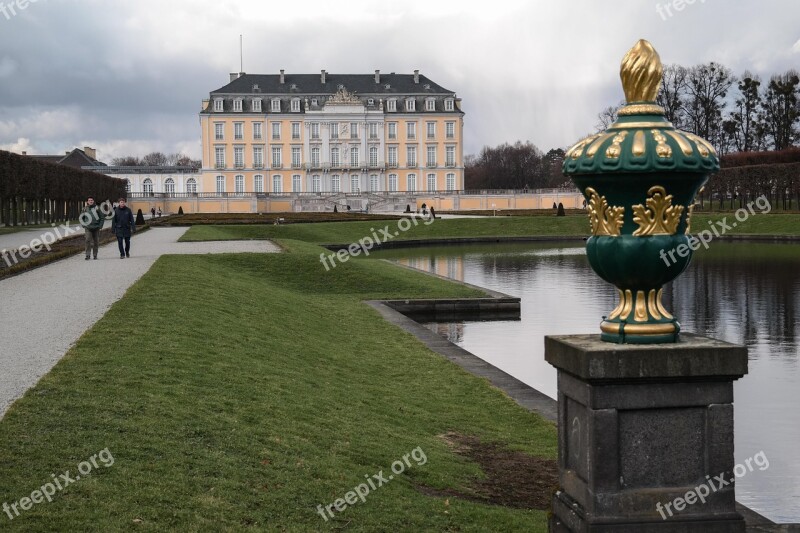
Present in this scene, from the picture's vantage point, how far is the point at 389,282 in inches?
771

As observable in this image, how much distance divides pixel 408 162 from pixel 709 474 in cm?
8406

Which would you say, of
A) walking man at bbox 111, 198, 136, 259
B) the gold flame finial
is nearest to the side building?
walking man at bbox 111, 198, 136, 259

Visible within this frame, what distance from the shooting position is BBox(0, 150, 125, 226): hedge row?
3778 cm

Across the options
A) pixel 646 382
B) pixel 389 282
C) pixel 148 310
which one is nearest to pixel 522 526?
pixel 646 382

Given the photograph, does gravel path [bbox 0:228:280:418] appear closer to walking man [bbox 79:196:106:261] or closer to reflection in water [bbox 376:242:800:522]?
walking man [bbox 79:196:106:261]

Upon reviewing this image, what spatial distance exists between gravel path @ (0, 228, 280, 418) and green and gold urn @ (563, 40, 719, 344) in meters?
4.21

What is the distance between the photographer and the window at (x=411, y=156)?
87250 millimetres

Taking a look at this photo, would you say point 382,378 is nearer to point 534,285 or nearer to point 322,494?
point 322,494

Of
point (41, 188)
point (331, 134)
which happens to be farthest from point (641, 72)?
point (331, 134)

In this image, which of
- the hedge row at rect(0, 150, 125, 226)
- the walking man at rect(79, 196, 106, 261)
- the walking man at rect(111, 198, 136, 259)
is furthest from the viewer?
the hedge row at rect(0, 150, 125, 226)

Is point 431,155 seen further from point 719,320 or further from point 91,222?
point 719,320

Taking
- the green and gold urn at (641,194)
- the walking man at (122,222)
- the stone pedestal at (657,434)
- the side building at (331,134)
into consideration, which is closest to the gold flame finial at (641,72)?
the green and gold urn at (641,194)

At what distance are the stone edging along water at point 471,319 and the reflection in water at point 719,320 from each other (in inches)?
22.0

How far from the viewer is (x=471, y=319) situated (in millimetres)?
16125
